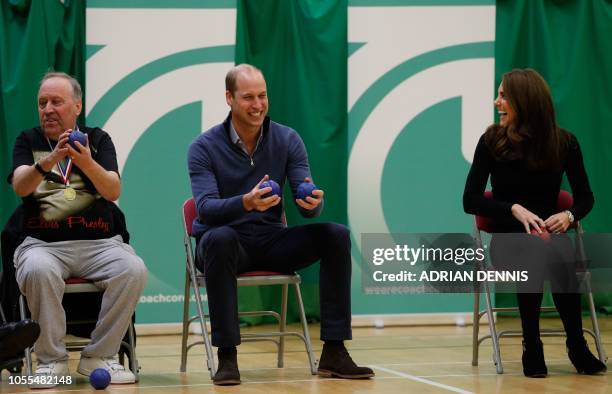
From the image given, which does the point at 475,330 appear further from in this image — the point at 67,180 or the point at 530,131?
the point at 67,180

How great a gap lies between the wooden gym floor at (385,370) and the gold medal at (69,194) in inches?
29.5

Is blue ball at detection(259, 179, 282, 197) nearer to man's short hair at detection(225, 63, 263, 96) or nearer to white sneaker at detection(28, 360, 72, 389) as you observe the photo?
man's short hair at detection(225, 63, 263, 96)

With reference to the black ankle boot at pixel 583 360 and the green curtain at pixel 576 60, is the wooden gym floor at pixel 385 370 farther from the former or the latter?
the green curtain at pixel 576 60

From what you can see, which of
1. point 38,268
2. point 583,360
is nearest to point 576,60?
Answer: point 583,360

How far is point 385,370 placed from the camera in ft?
14.1

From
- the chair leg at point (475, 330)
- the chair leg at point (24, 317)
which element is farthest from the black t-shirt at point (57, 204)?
the chair leg at point (475, 330)

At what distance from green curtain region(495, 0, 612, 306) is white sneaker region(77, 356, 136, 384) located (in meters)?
3.37

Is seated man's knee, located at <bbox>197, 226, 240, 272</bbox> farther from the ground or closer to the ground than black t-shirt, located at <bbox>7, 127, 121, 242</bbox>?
closer to the ground

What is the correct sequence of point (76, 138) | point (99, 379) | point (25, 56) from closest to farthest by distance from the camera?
point (99, 379), point (76, 138), point (25, 56)

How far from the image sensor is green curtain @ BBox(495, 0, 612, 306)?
6480mm

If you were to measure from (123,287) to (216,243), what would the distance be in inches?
16.3

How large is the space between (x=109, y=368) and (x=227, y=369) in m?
0.48

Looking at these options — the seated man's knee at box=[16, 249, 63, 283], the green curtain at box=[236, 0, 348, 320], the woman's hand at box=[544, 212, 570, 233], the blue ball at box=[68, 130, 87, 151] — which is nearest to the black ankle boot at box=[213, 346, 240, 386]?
the seated man's knee at box=[16, 249, 63, 283]

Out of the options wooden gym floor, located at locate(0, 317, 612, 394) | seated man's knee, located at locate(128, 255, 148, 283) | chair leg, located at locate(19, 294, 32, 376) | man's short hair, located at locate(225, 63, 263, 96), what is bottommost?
wooden gym floor, located at locate(0, 317, 612, 394)
